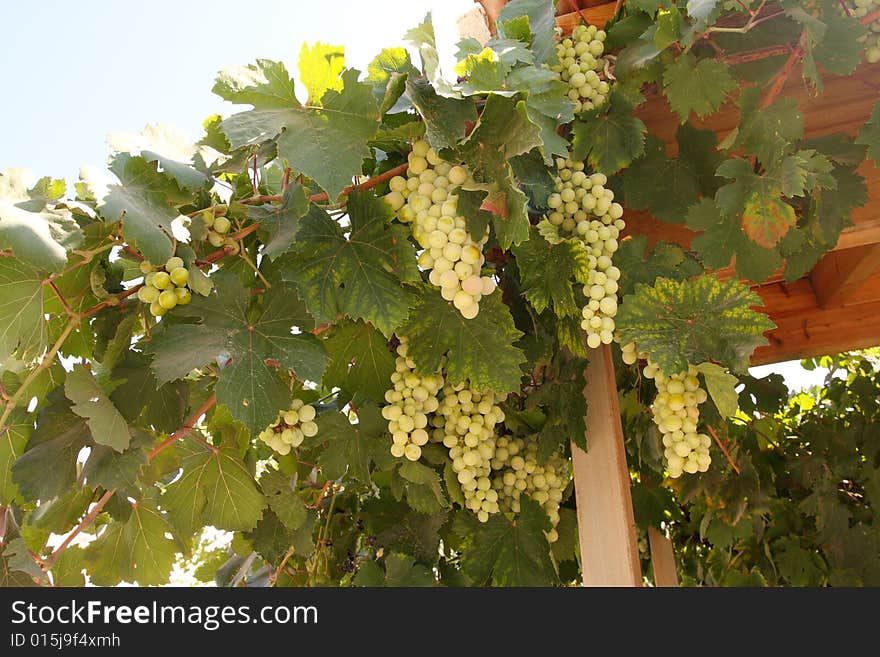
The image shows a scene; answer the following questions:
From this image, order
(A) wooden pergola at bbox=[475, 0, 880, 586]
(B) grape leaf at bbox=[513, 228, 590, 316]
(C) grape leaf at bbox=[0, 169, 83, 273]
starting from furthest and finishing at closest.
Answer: (A) wooden pergola at bbox=[475, 0, 880, 586], (B) grape leaf at bbox=[513, 228, 590, 316], (C) grape leaf at bbox=[0, 169, 83, 273]

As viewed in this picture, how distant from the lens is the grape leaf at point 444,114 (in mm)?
1178

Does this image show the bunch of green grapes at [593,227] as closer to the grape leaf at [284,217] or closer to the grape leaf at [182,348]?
the grape leaf at [284,217]

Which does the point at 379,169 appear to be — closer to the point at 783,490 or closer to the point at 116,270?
the point at 116,270

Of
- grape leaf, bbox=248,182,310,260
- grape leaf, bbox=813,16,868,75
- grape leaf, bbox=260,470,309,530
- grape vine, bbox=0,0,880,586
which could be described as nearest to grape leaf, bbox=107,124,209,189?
grape vine, bbox=0,0,880,586

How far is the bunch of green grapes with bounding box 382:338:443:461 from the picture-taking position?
1526 millimetres

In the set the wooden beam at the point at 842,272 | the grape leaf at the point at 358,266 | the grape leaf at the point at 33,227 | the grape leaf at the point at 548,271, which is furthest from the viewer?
the wooden beam at the point at 842,272

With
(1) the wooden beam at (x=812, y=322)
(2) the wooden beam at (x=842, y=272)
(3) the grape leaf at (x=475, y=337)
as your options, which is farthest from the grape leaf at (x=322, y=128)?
(1) the wooden beam at (x=812, y=322)

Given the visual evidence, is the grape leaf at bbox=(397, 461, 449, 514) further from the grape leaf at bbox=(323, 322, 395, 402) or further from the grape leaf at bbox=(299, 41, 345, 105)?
the grape leaf at bbox=(299, 41, 345, 105)

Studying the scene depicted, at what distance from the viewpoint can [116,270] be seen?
141 cm

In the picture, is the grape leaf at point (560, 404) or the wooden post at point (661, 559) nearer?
the grape leaf at point (560, 404)

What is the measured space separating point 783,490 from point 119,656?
8.96ft

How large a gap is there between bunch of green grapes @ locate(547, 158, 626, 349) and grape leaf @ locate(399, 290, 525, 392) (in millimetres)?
154

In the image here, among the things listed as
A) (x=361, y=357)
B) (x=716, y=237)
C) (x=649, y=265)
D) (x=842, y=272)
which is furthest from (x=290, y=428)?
(x=842, y=272)

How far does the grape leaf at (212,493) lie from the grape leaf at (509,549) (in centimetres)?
46
